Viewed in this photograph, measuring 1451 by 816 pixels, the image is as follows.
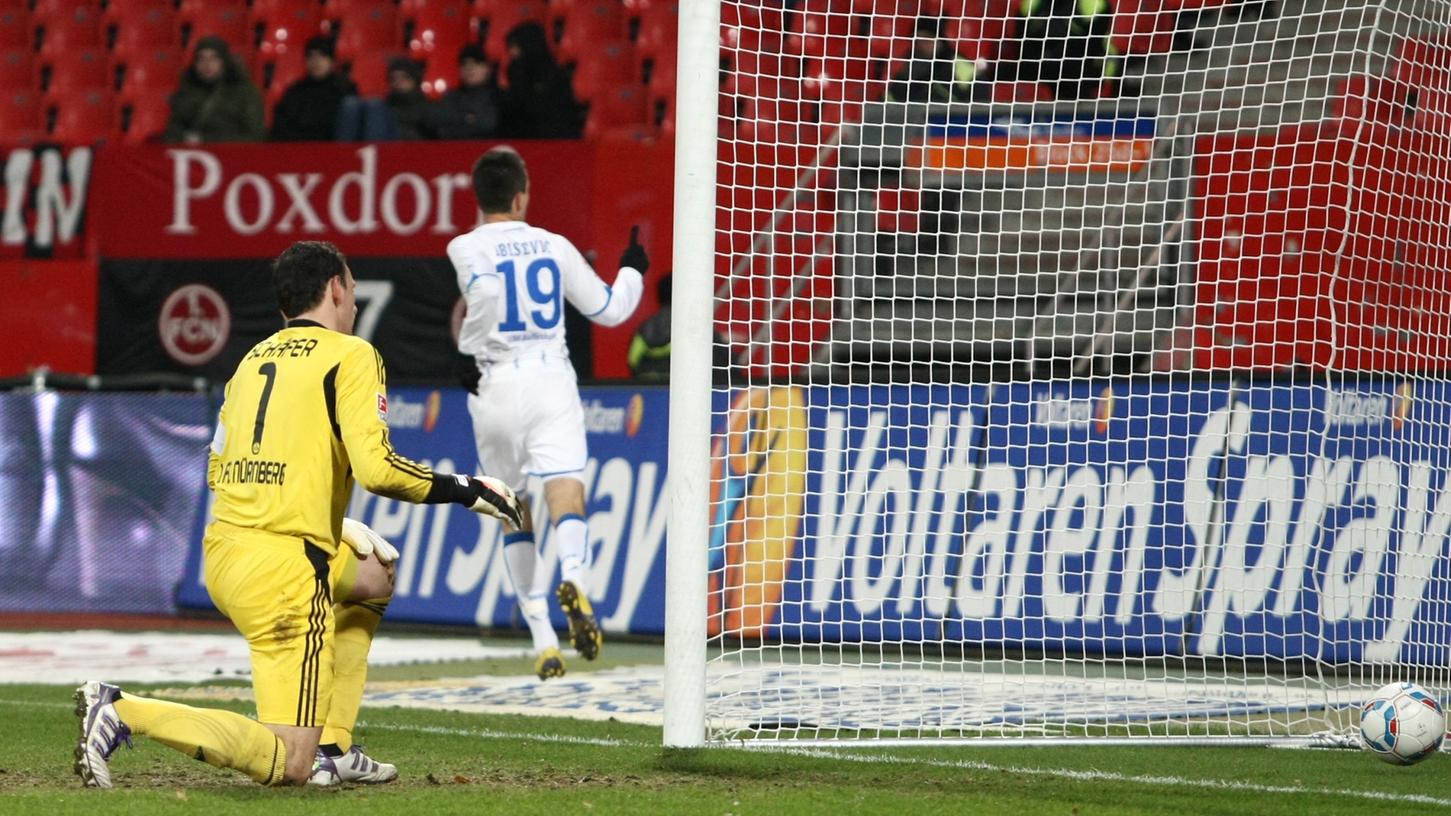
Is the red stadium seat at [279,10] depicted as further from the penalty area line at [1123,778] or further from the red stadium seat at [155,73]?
the penalty area line at [1123,778]

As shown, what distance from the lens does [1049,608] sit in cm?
892

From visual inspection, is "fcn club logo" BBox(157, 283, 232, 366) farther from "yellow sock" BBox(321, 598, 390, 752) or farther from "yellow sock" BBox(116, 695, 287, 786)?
"yellow sock" BBox(116, 695, 287, 786)

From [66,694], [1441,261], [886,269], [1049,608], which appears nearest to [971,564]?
[1049,608]

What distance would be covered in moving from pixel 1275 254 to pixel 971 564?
2036 mm

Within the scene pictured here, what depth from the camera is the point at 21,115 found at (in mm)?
16672

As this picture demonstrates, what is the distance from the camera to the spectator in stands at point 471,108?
544 inches

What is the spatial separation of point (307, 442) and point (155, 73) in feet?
40.5

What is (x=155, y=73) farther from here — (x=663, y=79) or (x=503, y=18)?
(x=663, y=79)

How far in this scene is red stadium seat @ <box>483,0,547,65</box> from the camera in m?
15.5

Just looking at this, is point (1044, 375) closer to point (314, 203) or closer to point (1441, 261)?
point (1441, 261)

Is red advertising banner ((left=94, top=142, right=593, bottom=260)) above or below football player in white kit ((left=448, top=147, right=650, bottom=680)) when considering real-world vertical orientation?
above

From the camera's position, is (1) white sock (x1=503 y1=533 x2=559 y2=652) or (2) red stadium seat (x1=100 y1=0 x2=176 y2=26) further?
(2) red stadium seat (x1=100 y1=0 x2=176 y2=26)

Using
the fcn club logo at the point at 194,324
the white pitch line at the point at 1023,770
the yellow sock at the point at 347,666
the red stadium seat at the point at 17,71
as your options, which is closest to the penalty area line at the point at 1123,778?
the white pitch line at the point at 1023,770

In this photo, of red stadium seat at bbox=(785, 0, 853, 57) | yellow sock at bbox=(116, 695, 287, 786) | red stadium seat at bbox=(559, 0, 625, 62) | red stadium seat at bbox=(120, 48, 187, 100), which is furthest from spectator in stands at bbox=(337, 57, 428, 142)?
yellow sock at bbox=(116, 695, 287, 786)
